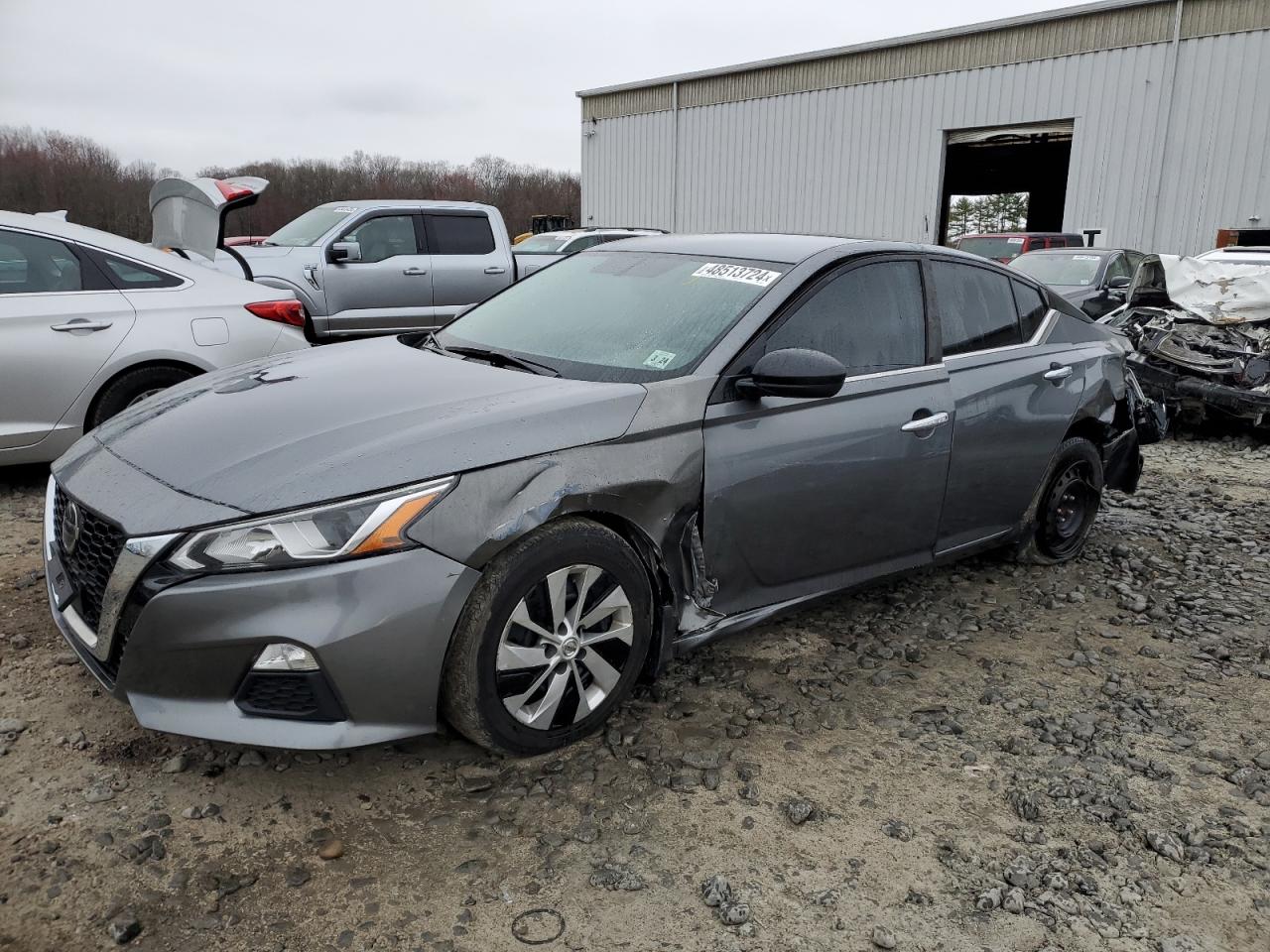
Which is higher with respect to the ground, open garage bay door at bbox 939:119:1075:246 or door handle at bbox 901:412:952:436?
open garage bay door at bbox 939:119:1075:246

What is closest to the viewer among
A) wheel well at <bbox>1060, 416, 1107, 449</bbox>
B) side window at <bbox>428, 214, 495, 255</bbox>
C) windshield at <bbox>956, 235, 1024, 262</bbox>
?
wheel well at <bbox>1060, 416, 1107, 449</bbox>

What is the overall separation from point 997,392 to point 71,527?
10.7 ft

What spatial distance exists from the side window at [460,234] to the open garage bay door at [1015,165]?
562 inches

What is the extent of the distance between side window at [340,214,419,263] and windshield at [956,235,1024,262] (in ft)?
28.5

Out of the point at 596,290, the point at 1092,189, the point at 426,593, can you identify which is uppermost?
the point at 1092,189

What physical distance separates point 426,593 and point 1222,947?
198 cm

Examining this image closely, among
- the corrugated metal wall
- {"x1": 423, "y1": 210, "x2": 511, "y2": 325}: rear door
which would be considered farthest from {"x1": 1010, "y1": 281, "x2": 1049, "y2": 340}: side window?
the corrugated metal wall

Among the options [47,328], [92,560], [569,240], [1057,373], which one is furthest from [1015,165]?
[92,560]

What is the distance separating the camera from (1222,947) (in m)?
2.17

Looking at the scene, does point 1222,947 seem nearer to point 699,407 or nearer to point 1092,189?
point 699,407

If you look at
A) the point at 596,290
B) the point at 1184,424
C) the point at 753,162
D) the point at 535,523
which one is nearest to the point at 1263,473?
the point at 1184,424

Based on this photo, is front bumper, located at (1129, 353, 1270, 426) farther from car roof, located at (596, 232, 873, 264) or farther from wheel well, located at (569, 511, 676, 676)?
wheel well, located at (569, 511, 676, 676)

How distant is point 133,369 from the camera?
516cm

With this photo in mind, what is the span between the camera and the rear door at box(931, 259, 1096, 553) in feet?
12.4
